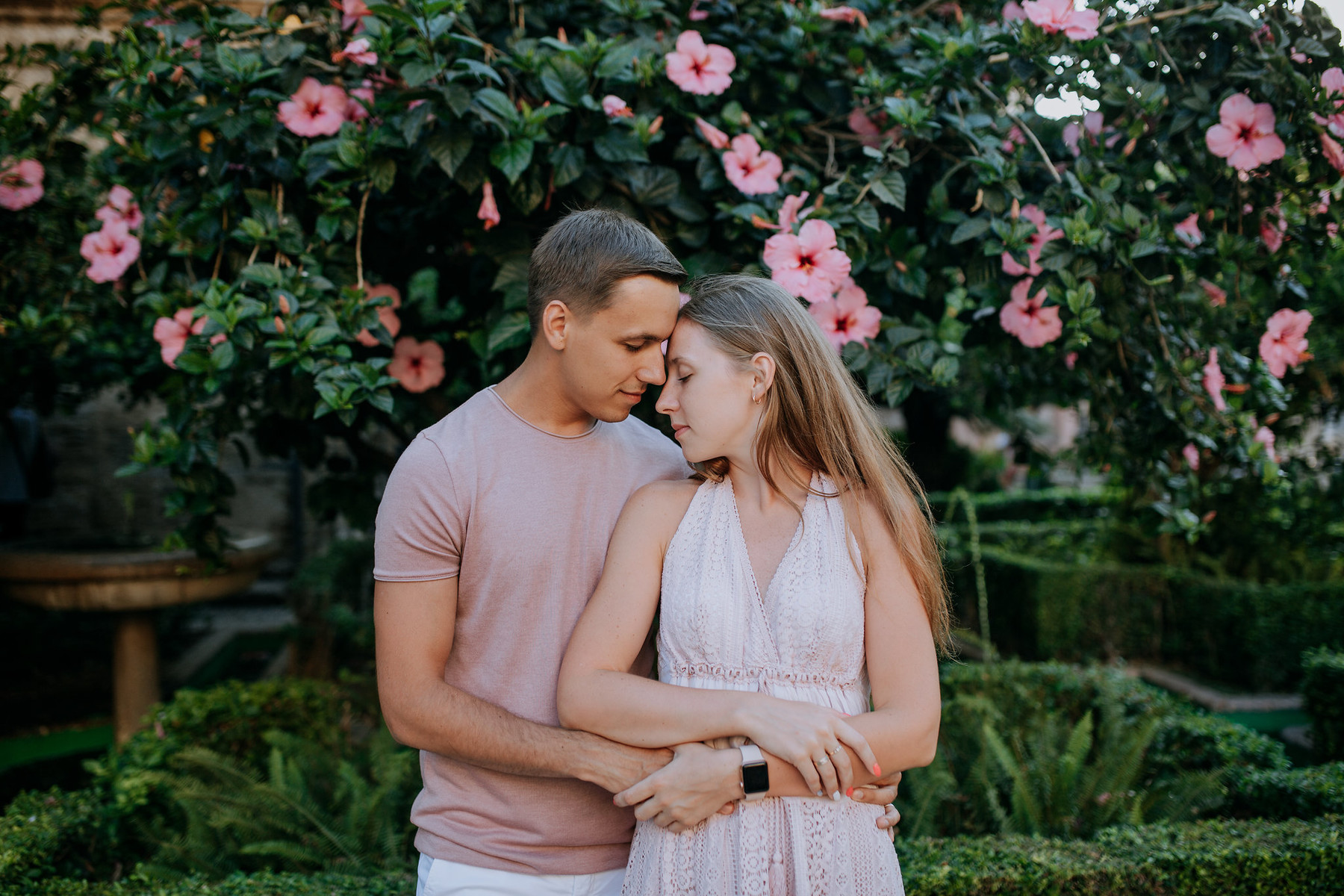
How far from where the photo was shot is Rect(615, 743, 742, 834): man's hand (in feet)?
5.11

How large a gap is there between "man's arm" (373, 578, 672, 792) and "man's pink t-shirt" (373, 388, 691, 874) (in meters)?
0.07

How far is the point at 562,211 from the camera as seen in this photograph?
2.67m

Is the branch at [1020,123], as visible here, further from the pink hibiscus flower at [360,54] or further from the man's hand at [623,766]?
the man's hand at [623,766]

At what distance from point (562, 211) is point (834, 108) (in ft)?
3.06

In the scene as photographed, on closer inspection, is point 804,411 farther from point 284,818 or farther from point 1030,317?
point 284,818

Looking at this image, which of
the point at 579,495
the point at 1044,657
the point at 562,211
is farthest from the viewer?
the point at 1044,657

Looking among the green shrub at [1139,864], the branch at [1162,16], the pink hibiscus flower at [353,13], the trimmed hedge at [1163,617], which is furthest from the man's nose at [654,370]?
the trimmed hedge at [1163,617]

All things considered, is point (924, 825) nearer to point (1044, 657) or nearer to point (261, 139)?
point (261, 139)

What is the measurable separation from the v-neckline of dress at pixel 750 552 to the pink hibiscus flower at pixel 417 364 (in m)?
1.38

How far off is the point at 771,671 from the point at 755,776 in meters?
0.21

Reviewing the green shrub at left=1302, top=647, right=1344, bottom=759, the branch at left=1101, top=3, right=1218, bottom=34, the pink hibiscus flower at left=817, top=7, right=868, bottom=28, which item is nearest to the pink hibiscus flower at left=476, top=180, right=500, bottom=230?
Answer: the pink hibiscus flower at left=817, top=7, right=868, bottom=28

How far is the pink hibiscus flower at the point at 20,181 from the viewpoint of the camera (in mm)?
3166

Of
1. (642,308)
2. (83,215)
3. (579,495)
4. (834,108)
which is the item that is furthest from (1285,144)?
(83,215)

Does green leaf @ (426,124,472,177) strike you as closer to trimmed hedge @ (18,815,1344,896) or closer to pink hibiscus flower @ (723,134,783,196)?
pink hibiscus flower @ (723,134,783,196)
